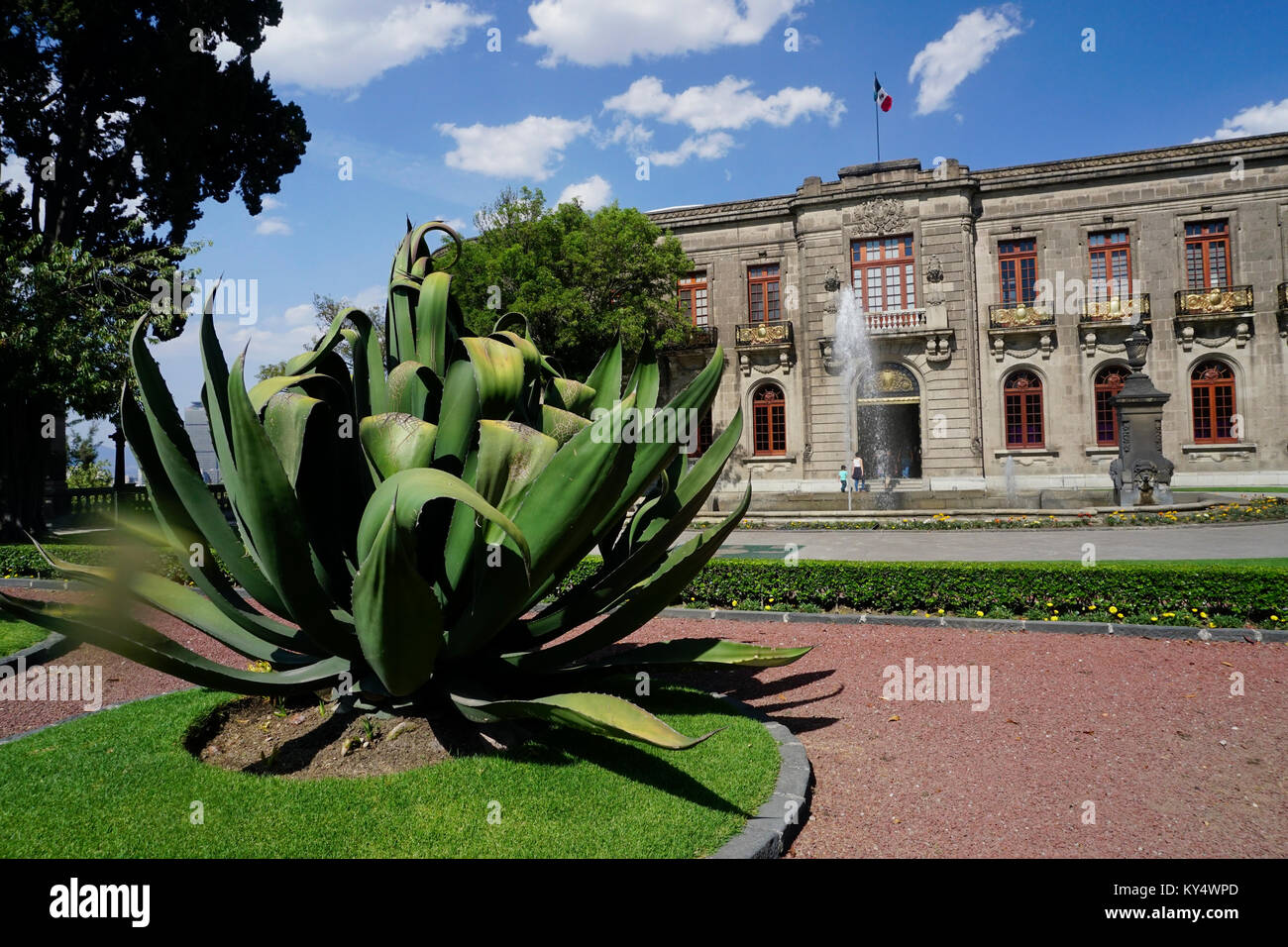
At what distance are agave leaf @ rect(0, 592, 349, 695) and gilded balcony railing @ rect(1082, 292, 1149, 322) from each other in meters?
32.3

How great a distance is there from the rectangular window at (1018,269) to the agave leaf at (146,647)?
32.1m

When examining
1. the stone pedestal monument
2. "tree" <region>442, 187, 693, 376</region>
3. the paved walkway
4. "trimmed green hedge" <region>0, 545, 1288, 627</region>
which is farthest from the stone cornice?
"trimmed green hedge" <region>0, 545, 1288, 627</region>

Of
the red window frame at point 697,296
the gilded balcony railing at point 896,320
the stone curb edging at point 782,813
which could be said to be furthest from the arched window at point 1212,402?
the stone curb edging at point 782,813

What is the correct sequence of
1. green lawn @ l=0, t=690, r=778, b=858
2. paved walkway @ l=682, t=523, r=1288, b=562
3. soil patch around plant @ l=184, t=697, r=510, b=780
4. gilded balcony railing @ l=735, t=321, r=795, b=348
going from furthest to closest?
gilded balcony railing @ l=735, t=321, r=795, b=348
paved walkway @ l=682, t=523, r=1288, b=562
soil patch around plant @ l=184, t=697, r=510, b=780
green lawn @ l=0, t=690, r=778, b=858

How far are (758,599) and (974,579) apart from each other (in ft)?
8.42

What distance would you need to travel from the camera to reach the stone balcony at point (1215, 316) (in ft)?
93.6

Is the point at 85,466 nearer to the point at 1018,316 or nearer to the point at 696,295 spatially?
the point at 696,295

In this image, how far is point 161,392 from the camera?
424cm

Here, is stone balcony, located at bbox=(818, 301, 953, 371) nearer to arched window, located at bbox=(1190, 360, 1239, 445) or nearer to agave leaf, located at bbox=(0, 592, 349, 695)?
arched window, located at bbox=(1190, 360, 1239, 445)

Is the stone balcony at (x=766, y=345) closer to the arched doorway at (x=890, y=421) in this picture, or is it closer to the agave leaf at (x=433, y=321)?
the arched doorway at (x=890, y=421)

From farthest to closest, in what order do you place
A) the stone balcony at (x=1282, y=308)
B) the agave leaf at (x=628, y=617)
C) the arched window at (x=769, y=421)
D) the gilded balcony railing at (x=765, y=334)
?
the arched window at (x=769, y=421)
the gilded balcony railing at (x=765, y=334)
the stone balcony at (x=1282, y=308)
the agave leaf at (x=628, y=617)

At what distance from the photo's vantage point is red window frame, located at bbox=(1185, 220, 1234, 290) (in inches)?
1156

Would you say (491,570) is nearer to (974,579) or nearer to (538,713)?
(538,713)

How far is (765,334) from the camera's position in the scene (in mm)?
33094
